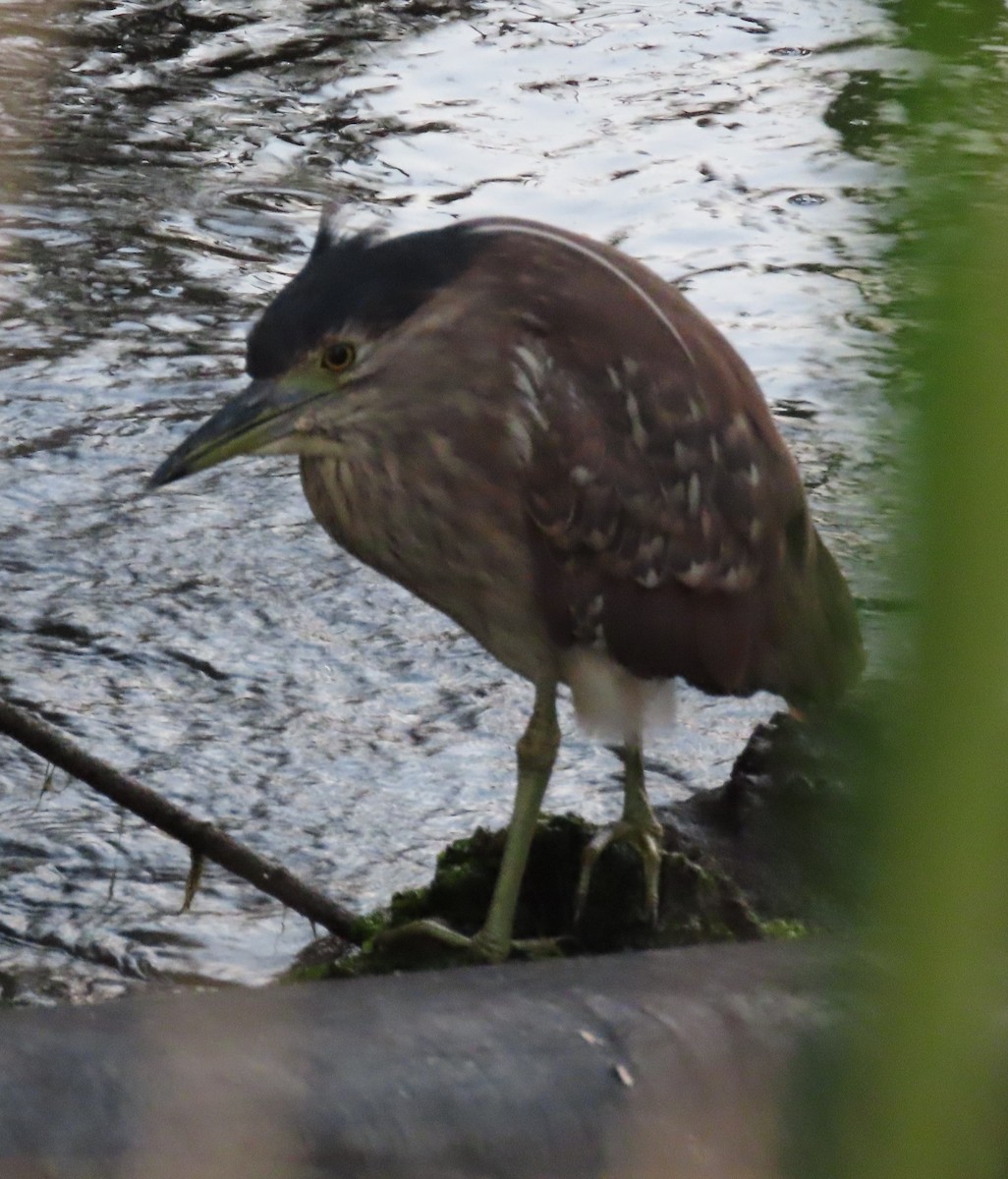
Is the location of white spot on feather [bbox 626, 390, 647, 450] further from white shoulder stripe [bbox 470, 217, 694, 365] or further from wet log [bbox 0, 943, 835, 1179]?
wet log [bbox 0, 943, 835, 1179]

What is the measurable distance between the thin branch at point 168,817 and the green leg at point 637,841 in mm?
477

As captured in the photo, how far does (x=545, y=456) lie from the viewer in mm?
2961

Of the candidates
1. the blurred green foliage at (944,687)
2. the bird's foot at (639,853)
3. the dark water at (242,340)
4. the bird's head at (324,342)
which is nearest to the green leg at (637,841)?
the bird's foot at (639,853)

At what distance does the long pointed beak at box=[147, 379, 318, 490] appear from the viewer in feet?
9.53

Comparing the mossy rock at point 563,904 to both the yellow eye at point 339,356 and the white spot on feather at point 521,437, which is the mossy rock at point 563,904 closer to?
the white spot on feather at point 521,437

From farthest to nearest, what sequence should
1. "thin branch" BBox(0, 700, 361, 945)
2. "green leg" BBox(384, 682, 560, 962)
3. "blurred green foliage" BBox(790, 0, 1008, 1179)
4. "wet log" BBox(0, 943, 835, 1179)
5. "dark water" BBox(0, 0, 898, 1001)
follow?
"dark water" BBox(0, 0, 898, 1001), "thin branch" BBox(0, 700, 361, 945), "green leg" BBox(384, 682, 560, 962), "wet log" BBox(0, 943, 835, 1179), "blurred green foliage" BBox(790, 0, 1008, 1179)

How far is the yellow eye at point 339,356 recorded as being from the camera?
2.96 metres

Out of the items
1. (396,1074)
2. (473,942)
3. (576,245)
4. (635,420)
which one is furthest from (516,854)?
(396,1074)

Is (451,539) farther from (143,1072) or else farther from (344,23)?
(344,23)

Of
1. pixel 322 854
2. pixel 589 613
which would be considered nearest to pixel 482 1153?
pixel 589 613

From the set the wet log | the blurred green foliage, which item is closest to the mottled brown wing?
the wet log

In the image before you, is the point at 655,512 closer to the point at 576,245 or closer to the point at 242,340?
the point at 576,245

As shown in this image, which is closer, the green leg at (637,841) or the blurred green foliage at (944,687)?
the blurred green foliage at (944,687)

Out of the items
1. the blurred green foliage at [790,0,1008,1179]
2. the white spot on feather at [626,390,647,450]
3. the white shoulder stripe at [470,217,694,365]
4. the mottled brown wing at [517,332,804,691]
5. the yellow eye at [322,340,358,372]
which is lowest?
the mottled brown wing at [517,332,804,691]
